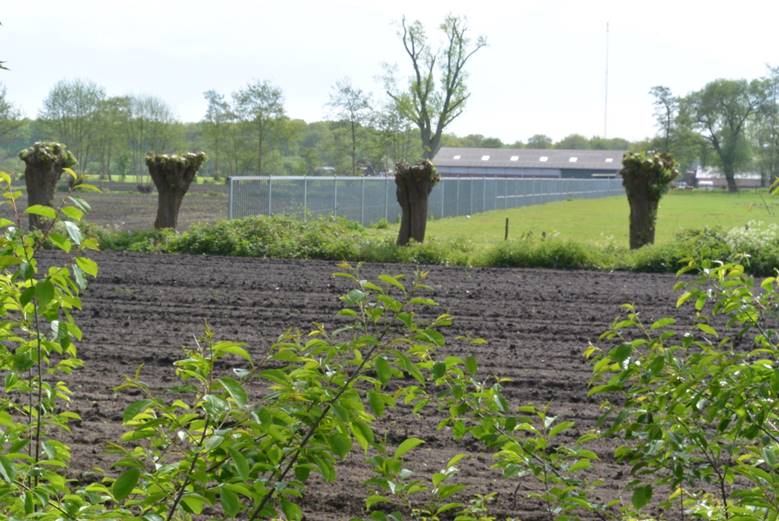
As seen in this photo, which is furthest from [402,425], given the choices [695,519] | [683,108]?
[683,108]

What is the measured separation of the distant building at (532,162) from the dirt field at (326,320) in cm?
10182

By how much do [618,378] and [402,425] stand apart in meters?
4.79

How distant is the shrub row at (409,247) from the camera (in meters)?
20.6

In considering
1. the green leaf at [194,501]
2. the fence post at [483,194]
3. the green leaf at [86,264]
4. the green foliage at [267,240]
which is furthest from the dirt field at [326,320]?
the fence post at [483,194]

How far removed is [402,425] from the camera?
796 cm

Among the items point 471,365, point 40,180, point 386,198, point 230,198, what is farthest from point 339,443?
point 386,198

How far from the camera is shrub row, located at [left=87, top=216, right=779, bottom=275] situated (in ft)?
67.6

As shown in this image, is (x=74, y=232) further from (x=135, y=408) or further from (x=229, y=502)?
(x=229, y=502)

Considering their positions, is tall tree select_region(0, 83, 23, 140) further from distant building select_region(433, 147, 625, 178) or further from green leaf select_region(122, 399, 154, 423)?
distant building select_region(433, 147, 625, 178)

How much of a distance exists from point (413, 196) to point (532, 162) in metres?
104

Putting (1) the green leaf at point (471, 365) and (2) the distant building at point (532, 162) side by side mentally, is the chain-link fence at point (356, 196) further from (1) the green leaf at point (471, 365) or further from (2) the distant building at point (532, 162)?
(2) the distant building at point (532, 162)

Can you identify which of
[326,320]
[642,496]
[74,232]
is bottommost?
[326,320]

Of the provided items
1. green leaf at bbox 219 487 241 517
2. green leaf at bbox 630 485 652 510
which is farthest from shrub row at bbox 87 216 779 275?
green leaf at bbox 219 487 241 517

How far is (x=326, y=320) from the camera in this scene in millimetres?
12891
